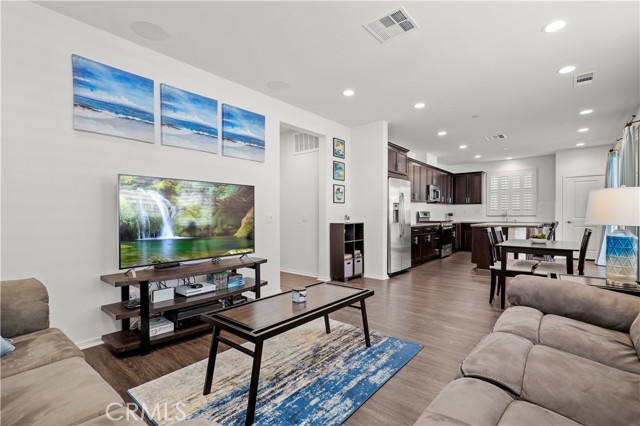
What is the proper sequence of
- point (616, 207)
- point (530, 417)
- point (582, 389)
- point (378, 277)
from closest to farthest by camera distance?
point (530, 417) → point (582, 389) → point (616, 207) → point (378, 277)

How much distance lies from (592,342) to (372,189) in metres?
4.25

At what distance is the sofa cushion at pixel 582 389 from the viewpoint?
3.50 feet

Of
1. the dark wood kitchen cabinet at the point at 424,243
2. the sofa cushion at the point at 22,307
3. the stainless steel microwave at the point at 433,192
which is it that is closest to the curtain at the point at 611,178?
the dark wood kitchen cabinet at the point at 424,243

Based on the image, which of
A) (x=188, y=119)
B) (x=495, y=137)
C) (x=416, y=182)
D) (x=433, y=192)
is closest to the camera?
(x=188, y=119)

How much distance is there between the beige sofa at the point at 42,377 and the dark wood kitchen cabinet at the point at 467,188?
34.0 ft

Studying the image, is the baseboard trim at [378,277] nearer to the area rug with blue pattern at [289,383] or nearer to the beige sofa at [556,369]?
the area rug with blue pattern at [289,383]

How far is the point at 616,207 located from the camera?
2.27m

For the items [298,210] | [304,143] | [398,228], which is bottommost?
[398,228]

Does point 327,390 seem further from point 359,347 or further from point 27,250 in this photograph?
point 27,250

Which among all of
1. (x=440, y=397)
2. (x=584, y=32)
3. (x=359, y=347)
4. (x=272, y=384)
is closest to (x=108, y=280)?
(x=272, y=384)

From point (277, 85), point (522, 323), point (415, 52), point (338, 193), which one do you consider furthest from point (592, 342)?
point (338, 193)

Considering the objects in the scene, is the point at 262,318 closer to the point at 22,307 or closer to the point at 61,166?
the point at 22,307

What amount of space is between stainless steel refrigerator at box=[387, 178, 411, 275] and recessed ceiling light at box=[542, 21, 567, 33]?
3202 millimetres

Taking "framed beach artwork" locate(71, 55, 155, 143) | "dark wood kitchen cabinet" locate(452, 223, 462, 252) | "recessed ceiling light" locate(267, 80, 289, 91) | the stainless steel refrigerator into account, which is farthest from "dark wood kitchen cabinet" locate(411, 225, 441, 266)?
"framed beach artwork" locate(71, 55, 155, 143)
